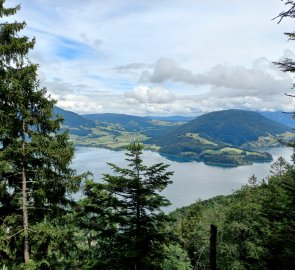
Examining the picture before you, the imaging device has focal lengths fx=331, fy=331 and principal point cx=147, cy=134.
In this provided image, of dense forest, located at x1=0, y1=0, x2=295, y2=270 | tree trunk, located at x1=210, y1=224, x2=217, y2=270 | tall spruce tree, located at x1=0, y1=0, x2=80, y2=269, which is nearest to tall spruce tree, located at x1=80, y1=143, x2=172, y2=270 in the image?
dense forest, located at x1=0, y1=0, x2=295, y2=270

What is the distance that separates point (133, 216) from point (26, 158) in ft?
17.3

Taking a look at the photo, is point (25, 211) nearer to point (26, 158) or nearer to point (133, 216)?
point (26, 158)

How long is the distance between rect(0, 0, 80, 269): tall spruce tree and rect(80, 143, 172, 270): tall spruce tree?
1.79 m

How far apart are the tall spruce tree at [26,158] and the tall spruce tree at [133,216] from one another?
70.5 inches

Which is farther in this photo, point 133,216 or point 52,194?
point 52,194

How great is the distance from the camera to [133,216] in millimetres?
14328

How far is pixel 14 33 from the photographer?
14.7 metres

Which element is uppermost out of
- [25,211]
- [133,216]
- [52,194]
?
[52,194]

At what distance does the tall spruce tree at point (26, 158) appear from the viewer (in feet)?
46.1

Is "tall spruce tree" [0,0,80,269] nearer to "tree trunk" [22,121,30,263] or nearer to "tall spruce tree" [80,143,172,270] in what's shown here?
"tree trunk" [22,121,30,263]

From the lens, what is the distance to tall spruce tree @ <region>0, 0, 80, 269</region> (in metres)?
14.0

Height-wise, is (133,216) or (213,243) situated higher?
(213,243)

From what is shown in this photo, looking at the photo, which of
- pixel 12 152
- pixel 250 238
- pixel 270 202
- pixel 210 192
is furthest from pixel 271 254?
pixel 210 192

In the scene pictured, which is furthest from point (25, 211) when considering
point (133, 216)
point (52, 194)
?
point (133, 216)
